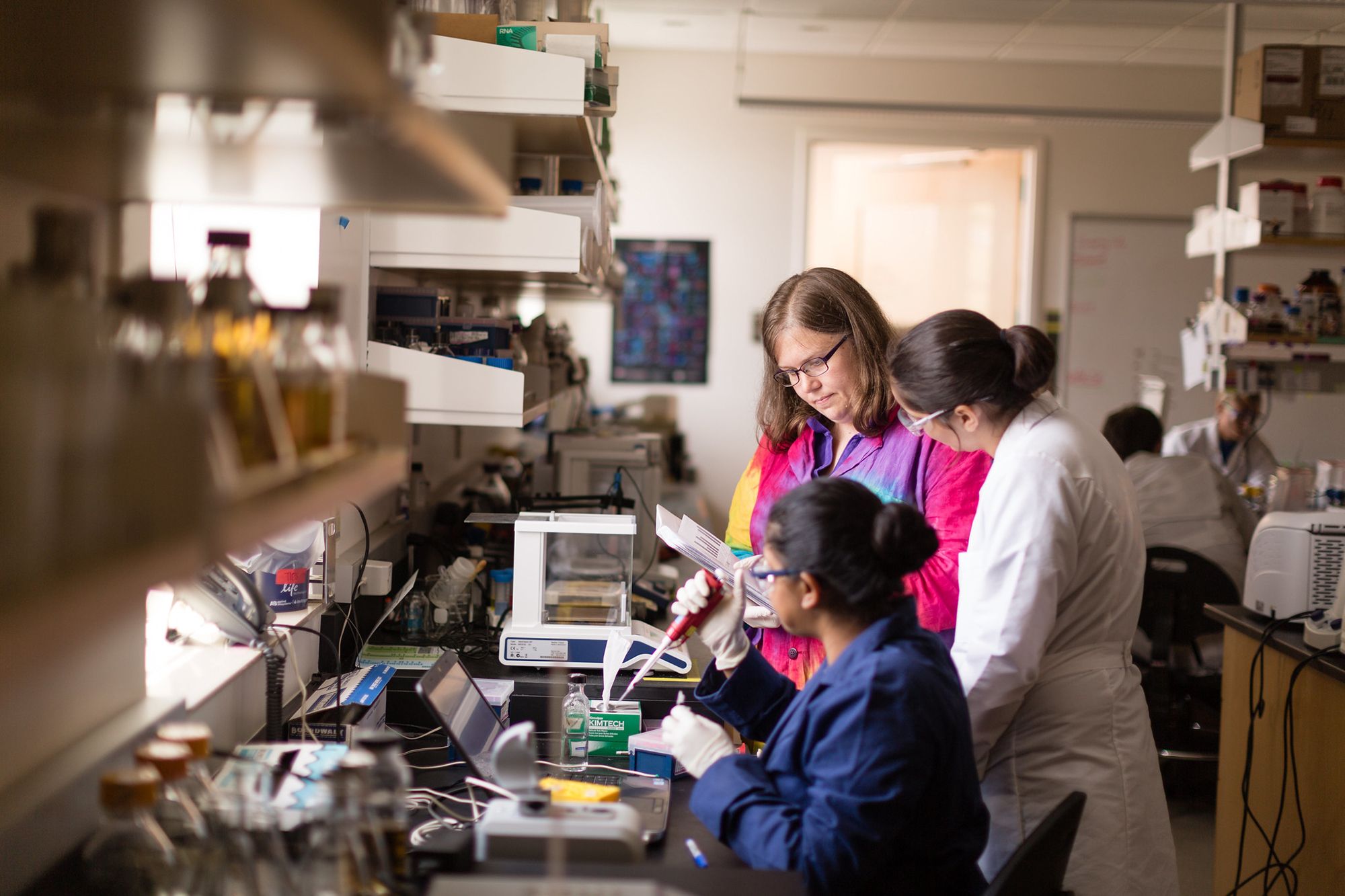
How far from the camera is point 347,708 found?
191 centimetres

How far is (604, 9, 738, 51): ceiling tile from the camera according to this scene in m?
5.26

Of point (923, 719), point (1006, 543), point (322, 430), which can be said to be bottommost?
point (923, 719)

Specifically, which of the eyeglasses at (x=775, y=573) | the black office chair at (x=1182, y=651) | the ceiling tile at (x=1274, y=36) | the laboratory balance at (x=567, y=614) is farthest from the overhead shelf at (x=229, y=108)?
the ceiling tile at (x=1274, y=36)

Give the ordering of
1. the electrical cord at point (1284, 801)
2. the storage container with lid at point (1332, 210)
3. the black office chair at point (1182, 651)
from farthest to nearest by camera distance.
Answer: the storage container with lid at point (1332, 210) < the black office chair at point (1182, 651) < the electrical cord at point (1284, 801)

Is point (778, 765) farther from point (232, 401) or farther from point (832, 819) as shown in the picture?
point (232, 401)

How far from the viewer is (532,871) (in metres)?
1.18

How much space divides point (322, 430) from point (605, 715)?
111cm

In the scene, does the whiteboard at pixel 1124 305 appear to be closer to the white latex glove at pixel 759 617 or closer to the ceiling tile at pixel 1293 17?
the ceiling tile at pixel 1293 17

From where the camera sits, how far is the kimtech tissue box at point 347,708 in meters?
1.82

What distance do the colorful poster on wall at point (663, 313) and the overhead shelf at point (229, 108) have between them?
4.77 m

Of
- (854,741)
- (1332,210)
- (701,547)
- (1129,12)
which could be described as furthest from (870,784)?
(1129,12)

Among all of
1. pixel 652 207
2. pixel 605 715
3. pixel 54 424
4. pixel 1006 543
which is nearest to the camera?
pixel 54 424

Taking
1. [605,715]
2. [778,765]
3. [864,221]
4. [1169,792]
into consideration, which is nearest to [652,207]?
[864,221]

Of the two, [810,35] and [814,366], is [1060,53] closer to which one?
[810,35]
